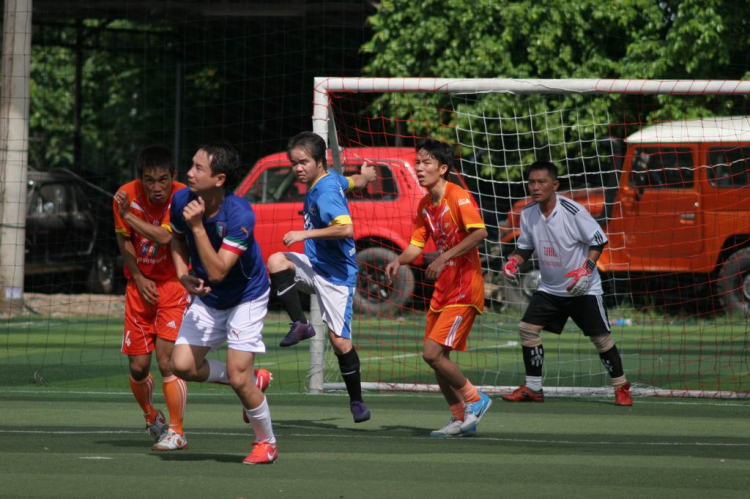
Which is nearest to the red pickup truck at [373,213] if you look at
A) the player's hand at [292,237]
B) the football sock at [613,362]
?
the football sock at [613,362]

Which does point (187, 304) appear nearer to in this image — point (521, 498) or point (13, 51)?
point (521, 498)

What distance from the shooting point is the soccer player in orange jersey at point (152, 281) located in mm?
6965

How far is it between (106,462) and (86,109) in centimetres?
2508

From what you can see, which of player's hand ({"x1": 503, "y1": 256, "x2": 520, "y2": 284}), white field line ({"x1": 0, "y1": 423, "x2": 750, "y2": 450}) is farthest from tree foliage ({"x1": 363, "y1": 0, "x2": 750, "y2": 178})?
white field line ({"x1": 0, "y1": 423, "x2": 750, "y2": 450})

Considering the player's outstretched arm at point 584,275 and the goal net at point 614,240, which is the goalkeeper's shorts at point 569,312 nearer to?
the player's outstretched arm at point 584,275

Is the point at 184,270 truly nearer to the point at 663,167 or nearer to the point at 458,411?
the point at 458,411

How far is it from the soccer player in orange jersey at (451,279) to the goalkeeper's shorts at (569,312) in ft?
6.62

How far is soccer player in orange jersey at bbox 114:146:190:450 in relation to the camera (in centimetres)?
696

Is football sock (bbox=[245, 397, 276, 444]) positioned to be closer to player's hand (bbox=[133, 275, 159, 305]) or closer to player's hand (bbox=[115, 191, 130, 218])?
player's hand (bbox=[133, 275, 159, 305])

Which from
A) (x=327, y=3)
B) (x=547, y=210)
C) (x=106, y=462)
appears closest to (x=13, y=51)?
(x=327, y=3)

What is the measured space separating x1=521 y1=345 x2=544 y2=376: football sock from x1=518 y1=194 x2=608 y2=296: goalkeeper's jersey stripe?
520mm

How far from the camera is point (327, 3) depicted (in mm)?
21750

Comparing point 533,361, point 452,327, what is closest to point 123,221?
point 452,327

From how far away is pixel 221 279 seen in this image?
20.2 ft
